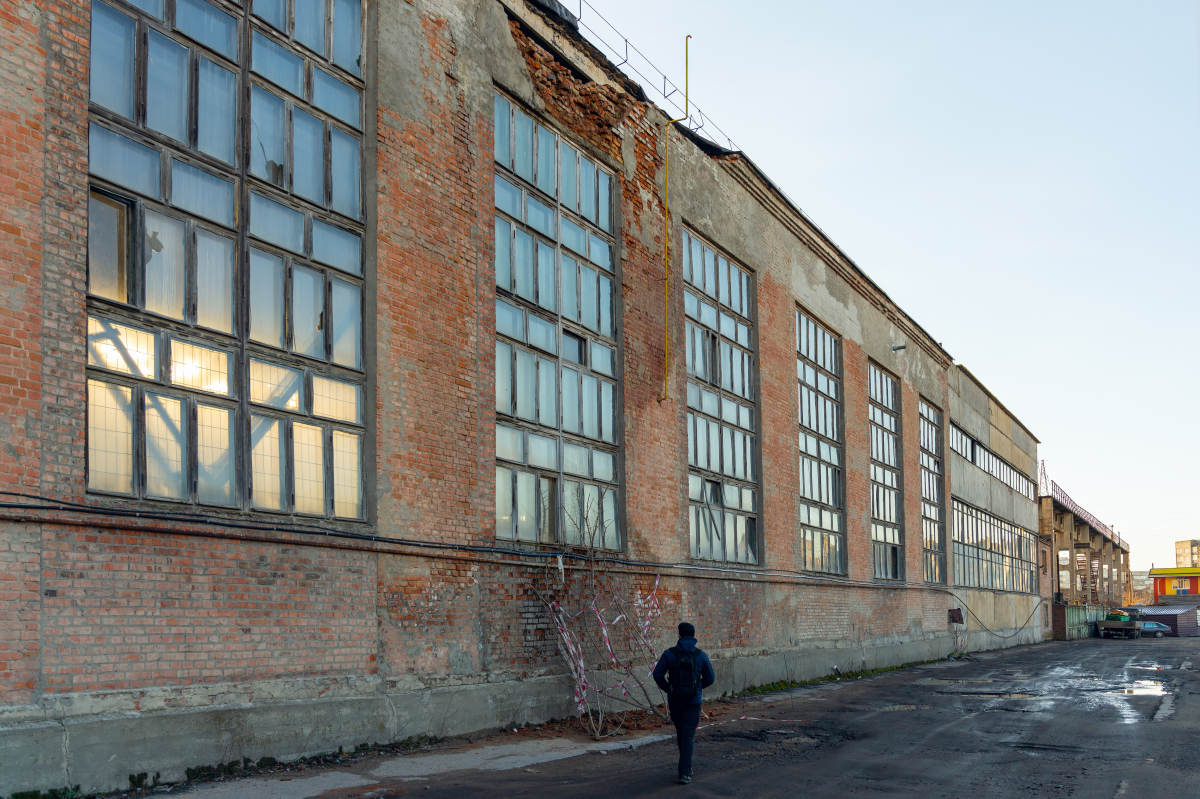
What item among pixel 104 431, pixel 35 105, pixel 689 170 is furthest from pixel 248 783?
pixel 689 170

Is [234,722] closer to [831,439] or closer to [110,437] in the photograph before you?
[110,437]

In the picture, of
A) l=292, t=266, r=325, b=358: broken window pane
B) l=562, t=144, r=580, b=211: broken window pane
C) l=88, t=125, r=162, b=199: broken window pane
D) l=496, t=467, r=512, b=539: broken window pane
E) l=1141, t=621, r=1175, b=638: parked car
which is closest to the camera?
l=88, t=125, r=162, b=199: broken window pane

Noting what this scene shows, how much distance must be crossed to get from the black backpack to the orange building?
103 meters

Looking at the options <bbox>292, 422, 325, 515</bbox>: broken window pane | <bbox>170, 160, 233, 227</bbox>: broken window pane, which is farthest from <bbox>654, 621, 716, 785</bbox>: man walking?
<bbox>170, 160, 233, 227</bbox>: broken window pane

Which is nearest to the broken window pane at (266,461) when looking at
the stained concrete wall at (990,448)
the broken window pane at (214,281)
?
the broken window pane at (214,281)

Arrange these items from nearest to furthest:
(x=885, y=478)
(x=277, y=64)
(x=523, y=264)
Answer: (x=277, y=64)
(x=523, y=264)
(x=885, y=478)

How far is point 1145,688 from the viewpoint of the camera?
2122cm

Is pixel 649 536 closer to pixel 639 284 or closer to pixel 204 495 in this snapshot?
pixel 639 284

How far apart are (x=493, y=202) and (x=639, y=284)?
4315 millimetres

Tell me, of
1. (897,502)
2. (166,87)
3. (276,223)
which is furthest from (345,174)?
→ (897,502)

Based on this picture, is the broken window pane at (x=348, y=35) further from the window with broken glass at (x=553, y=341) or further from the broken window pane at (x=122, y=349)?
the broken window pane at (x=122, y=349)

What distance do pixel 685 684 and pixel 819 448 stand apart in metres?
16.5

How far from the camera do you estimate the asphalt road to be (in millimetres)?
9406

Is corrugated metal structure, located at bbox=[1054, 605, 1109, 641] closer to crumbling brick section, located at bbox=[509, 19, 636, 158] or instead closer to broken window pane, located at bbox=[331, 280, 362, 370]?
crumbling brick section, located at bbox=[509, 19, 636, 158]
